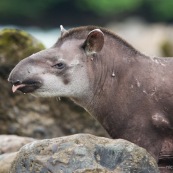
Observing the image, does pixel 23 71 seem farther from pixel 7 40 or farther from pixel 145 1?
pixel 145 1

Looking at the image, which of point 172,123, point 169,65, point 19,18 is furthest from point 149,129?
point 19,18

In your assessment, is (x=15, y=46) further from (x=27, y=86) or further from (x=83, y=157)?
(x=83, y=157)

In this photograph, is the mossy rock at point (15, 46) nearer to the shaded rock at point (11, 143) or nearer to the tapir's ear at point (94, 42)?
the shaded rock at point (11, 143)

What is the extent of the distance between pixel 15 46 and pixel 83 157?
15.9ft

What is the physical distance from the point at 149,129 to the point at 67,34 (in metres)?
1.32

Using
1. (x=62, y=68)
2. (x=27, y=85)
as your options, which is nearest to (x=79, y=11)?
(x=62, y=68)

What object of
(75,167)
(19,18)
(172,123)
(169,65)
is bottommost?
→ (75,167)

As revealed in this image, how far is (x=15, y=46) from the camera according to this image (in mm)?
12594

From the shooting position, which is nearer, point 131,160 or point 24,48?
point 131,160

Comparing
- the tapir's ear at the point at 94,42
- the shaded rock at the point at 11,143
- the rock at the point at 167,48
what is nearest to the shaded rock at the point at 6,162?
the shaded rock at the point at 11,143

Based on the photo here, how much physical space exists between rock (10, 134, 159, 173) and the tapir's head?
2.64ft

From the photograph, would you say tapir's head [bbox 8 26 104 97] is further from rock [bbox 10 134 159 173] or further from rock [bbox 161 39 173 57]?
rock [bbox 161 39 173 57]

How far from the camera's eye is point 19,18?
4878cm

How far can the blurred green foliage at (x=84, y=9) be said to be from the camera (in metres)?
49.0
